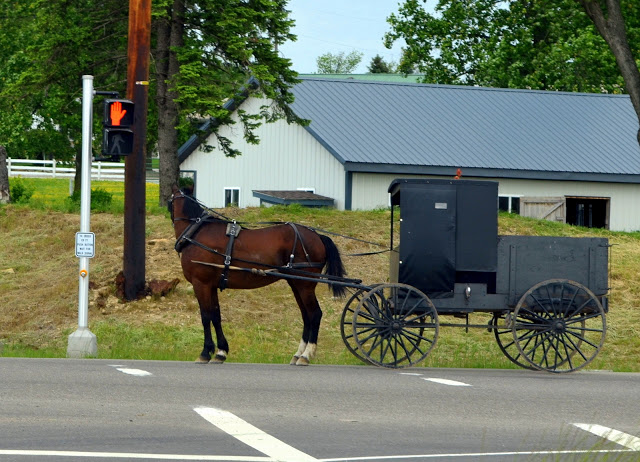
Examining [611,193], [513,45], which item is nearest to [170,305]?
[611,193]

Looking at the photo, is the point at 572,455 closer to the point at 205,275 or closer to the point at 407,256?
the point at 407,256

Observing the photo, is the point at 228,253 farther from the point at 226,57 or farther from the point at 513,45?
the point at 513,45

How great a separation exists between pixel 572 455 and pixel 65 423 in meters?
4.16

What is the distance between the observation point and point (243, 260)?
1438cm

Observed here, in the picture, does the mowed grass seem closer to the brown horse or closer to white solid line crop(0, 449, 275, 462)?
the brown horse

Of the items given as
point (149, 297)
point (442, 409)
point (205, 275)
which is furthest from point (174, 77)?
point (442, 409)

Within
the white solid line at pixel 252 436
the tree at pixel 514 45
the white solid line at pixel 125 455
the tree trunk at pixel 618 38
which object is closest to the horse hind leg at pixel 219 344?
the white solid line at pixel 252 436

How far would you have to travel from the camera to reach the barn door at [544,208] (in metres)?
32.9

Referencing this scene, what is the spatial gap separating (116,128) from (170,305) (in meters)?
5.11

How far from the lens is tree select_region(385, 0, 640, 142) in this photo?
46.6m

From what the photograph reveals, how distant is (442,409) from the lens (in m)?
10.1

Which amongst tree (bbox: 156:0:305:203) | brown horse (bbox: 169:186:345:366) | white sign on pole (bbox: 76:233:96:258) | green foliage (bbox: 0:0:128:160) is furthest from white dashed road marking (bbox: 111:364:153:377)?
green foliage (bbox: 0:0:128:160)

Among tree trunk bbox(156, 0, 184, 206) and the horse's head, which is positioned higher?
tree trunk bbox(156, 0, 184, 206)

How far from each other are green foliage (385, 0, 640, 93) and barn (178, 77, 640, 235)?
7.91 metres
